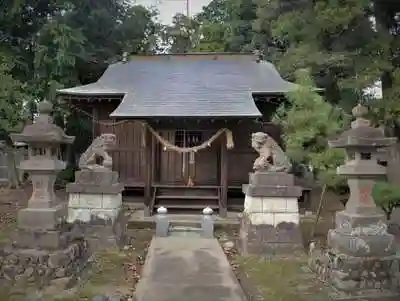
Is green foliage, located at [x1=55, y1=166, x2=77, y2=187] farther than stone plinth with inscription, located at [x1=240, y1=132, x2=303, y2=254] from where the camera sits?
Yes

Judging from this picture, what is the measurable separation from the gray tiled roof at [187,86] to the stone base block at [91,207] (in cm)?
351

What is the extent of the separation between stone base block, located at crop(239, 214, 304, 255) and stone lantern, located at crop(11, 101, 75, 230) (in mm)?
4016

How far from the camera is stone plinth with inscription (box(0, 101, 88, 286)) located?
7.23m

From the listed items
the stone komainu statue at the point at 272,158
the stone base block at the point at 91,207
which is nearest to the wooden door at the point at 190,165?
the stone base block at the point at 91,207

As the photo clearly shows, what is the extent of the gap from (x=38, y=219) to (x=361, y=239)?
5.16 meters

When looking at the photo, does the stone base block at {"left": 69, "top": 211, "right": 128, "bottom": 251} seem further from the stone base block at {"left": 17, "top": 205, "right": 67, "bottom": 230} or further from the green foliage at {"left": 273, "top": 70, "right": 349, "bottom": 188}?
the green foliage at {"left": 273, "top": 70, "right": 349, "bottom": 188}

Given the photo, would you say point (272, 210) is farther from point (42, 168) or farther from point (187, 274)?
point (42, 168)

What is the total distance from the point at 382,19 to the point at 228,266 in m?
10.6

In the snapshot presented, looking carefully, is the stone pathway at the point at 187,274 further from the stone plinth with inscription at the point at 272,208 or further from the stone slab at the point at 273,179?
the stone slab at the point at 273,179

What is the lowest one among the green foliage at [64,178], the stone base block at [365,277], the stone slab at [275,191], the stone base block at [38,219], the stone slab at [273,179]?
the stone base block at [365,277]

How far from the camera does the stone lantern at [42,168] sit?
25.4ft

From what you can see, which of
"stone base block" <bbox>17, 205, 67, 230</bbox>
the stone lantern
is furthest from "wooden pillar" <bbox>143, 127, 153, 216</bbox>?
"stone base block" <bbox>17, 205, 67, 230</bbox>

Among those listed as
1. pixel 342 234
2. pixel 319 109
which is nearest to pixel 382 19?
pixel 319 109

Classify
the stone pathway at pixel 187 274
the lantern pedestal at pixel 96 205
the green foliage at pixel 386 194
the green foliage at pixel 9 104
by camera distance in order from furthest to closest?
the green foliage at pixel 9 104 → the green foliage at pixel 386 194 → the lantern pedestal at pixel 96 205 → the stone pathway at pixel 187 274
